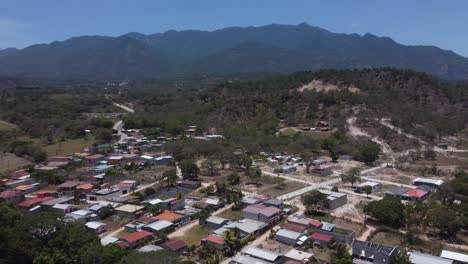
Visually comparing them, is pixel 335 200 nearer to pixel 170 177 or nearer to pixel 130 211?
pixel 170 177

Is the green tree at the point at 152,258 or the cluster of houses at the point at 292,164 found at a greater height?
the green tree at the point at 152,258

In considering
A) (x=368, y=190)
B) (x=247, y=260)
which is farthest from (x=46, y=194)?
(x=368, y=190)

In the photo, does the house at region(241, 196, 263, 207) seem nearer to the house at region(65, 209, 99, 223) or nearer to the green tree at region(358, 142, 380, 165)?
the house at region(65, 209, 99, 223)

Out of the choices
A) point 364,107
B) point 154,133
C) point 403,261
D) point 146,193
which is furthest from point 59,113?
point 403,261

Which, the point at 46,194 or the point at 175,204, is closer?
the point at 175,204

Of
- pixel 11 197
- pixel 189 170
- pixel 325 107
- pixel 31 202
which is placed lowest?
pixel 31 202

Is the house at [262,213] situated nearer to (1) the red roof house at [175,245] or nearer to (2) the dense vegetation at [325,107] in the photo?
(1) the red roof house at [175,245]

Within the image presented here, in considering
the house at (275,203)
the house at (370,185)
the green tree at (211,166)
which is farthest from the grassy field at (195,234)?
the house at (370,185)
